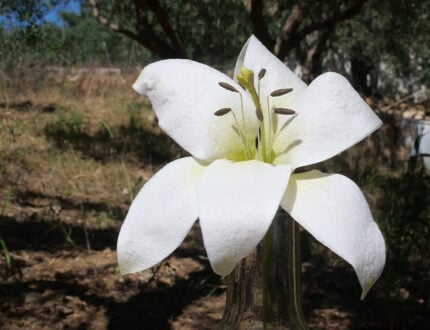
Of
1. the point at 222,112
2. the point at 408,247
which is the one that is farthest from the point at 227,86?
the point at 408,247

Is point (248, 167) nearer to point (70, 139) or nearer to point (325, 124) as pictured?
point (325, 124)

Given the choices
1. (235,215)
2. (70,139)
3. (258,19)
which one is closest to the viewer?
(235,215)

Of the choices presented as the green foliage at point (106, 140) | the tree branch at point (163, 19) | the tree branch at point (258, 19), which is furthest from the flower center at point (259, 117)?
the green foliage at point (106, 140)

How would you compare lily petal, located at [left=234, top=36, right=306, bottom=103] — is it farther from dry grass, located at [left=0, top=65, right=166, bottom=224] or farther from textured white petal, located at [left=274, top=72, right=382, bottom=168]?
dry grass, located at [left=0, top=65, right=166, bottom=224]

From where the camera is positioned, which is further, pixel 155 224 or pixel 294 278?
pixel 294 278

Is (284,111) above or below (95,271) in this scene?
above

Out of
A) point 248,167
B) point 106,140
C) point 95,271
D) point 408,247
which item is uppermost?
point 248,167
